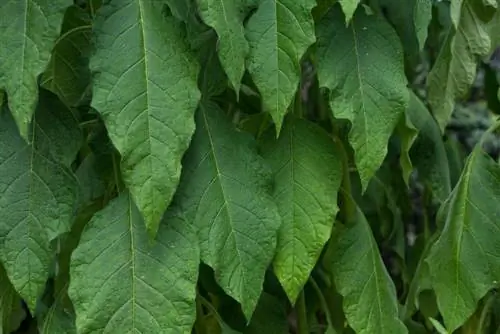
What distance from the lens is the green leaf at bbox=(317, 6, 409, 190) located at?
897 mm

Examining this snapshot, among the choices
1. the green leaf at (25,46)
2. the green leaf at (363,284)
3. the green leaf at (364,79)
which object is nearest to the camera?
the green leaf at (25,46)

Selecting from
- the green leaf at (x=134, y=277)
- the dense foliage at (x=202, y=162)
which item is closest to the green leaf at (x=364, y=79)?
the dense foliage at (x=202, y=162)

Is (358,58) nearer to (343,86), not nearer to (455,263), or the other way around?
(343,86)

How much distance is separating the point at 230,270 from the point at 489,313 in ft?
1.95

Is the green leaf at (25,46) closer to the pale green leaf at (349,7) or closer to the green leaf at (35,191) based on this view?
the green leaf at (35,191)

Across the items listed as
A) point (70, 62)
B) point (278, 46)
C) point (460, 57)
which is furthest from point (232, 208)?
point (460, 57)

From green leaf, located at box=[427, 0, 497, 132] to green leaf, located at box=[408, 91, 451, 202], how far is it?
0.08 metres

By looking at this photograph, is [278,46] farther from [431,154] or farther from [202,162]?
[431,154]

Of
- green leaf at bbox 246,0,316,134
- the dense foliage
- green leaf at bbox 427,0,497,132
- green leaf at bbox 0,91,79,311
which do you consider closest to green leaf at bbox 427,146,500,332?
the dense foliage

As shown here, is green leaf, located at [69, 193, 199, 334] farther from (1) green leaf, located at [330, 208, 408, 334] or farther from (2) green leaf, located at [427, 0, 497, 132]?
(2) green leaf, located at [427, 0, 497, 132]

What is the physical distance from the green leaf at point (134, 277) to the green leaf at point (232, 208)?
0.03m

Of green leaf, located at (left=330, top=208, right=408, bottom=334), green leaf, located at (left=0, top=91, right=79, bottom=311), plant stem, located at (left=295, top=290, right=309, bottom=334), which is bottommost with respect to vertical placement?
plant stem, located at (left=295, top=290, right=309, bottom=334)

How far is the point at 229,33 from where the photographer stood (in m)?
0.81

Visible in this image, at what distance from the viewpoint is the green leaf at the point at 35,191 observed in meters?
0.85
